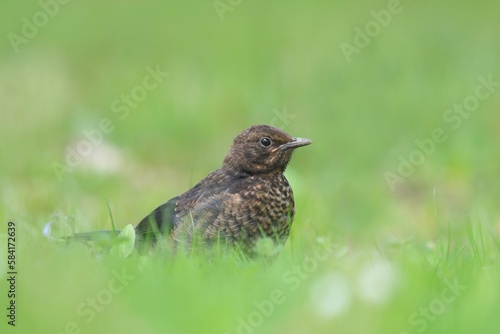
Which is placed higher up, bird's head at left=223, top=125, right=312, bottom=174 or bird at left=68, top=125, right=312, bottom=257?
bird's head at left=223, top=125, right=312, bottom=174

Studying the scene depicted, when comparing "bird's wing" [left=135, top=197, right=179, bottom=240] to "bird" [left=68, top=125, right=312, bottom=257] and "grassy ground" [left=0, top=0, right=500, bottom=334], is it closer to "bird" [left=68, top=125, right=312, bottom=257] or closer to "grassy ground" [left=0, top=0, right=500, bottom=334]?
"bird" [left=68, top=125, right=312, bottom=257]

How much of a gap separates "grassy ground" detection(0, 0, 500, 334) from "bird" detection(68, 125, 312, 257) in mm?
290

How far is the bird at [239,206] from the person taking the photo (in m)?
7.18

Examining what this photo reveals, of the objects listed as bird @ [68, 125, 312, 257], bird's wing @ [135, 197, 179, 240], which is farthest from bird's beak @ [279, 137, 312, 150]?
bird's wing @ [135, 197, 179, 240]

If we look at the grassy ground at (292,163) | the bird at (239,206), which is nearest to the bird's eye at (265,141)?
Result: the bird at (239,206)

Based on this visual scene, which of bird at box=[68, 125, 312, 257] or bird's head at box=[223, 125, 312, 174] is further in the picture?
bird's head at box=[223, 125, 312, 174]

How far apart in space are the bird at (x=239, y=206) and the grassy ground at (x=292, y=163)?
29 cm

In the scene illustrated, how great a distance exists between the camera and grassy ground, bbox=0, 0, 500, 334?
5.16 metres

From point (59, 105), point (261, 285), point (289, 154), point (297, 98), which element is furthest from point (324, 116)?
point (261, 285)

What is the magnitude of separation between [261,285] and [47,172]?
5.48 metres

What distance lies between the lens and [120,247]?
21.8ft

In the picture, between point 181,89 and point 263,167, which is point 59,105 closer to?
point 181,89

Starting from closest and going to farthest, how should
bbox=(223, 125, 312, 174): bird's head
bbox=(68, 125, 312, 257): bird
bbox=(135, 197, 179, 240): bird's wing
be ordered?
bbox=(68, 125, 312, 257): bird → bbox=(135, 197, 179, 240): bird's wing → bbox=(223, 125, 312, 174): bird's head

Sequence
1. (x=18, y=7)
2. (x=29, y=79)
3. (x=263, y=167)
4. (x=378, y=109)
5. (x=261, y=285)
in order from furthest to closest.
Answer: (x=18, y=7) → (x=29, y=79) → (x=378, y=109) → (x=263, y=167) → (x=261, y=285)
